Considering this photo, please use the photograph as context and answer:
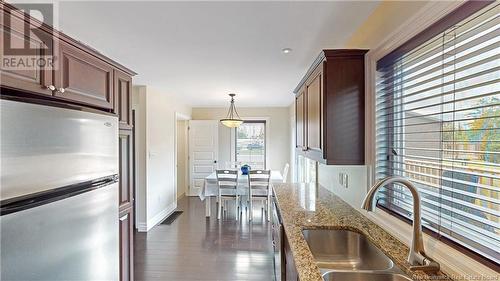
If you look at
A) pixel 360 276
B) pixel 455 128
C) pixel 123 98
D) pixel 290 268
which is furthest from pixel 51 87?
pixel 455 128

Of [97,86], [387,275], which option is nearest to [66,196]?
[97,86]

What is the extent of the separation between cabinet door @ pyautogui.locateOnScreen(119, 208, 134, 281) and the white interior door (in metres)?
4.74

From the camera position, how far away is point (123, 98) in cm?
203

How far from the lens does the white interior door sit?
6.84 meters

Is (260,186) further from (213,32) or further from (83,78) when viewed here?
(83,78)

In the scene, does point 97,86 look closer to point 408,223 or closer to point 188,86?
point 408,223

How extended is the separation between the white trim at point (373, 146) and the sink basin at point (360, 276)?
0.70 ft

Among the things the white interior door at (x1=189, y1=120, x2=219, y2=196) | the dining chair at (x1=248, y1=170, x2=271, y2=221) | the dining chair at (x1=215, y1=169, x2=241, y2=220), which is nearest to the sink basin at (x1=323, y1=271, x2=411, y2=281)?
the dining chair at (x1=248, y1=170, x2=271, y2=221)

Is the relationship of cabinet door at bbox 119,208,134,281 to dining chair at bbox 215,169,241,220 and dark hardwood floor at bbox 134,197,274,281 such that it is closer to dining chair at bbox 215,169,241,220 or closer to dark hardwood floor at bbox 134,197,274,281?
dark hardwood floor at bbox 134,197,274,281

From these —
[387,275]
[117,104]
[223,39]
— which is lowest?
[387,275]

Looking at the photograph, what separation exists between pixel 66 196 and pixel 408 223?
1.84 m

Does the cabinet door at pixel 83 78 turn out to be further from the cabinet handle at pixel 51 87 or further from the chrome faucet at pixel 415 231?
the chrome faucet at pixel 415 231

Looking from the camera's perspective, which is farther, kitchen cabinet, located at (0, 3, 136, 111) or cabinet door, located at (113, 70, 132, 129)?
cabinet door, located at (113, 70, 132, 129)

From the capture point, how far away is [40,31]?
48.2 inches
